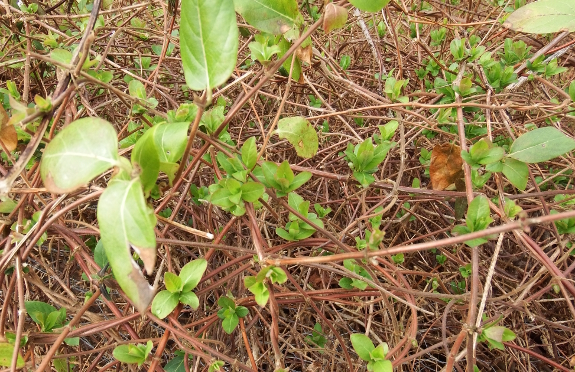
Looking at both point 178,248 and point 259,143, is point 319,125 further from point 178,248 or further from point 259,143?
point 178,248

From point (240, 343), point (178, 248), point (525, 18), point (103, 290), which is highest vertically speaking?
point (525, 18)

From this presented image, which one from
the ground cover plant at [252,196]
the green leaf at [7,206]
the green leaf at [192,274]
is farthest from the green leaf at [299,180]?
the green leaf at [7,206]

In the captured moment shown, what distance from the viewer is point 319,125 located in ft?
5.45

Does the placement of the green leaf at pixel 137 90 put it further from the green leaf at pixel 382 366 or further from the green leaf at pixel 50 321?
the green leaf at pixel 382 366

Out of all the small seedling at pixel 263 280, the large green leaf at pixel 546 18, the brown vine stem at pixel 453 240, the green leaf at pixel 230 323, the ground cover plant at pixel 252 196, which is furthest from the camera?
the green leaf at pixel 230 323

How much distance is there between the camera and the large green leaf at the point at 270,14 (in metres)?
0.75

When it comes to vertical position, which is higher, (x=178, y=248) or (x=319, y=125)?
(x=319, y=125)

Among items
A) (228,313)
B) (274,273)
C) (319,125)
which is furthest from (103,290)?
(319,125)

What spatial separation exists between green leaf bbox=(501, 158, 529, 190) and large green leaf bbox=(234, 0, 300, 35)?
55 cm

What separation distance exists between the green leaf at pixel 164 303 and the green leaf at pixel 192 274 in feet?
0.08

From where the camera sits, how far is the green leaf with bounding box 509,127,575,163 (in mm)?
831

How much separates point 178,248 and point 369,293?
73 cm

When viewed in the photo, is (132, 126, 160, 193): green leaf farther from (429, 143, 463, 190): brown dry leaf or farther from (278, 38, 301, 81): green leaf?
(429, 143, 463, 190): brown dry leaf

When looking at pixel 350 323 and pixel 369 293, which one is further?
pixel 350 323
